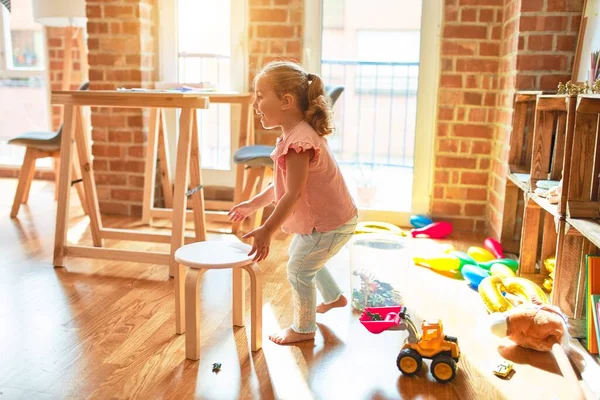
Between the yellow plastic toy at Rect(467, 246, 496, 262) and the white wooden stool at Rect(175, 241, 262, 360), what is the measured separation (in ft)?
4.16

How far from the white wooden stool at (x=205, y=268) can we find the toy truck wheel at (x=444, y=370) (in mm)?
536

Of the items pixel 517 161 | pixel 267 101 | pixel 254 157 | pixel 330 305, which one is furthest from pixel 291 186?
Result: pixel 517 161

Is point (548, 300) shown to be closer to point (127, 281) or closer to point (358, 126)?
point (127, 281)

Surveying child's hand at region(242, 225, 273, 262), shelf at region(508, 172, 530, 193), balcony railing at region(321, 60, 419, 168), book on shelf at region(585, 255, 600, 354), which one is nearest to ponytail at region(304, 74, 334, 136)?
child's hand at region(242, 225, 273, 262)

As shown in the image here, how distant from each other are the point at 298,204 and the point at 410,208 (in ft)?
6.02

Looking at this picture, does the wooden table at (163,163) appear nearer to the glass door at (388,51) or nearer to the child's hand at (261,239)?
the glass door at (388,51)

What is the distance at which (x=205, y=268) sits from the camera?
1.72 m

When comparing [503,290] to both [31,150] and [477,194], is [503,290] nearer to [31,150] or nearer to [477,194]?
[477,194]

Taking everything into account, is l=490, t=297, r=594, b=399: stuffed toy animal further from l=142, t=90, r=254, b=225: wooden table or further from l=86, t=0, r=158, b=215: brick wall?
l=86, t=0, r=158, b=215: brick wall

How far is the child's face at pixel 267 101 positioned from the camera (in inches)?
70.5

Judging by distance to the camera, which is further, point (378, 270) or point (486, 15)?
point (486, 15)

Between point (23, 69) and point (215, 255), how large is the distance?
368cm

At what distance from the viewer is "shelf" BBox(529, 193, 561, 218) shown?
205 centimetres

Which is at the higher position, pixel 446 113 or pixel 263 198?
pixel 446 113
